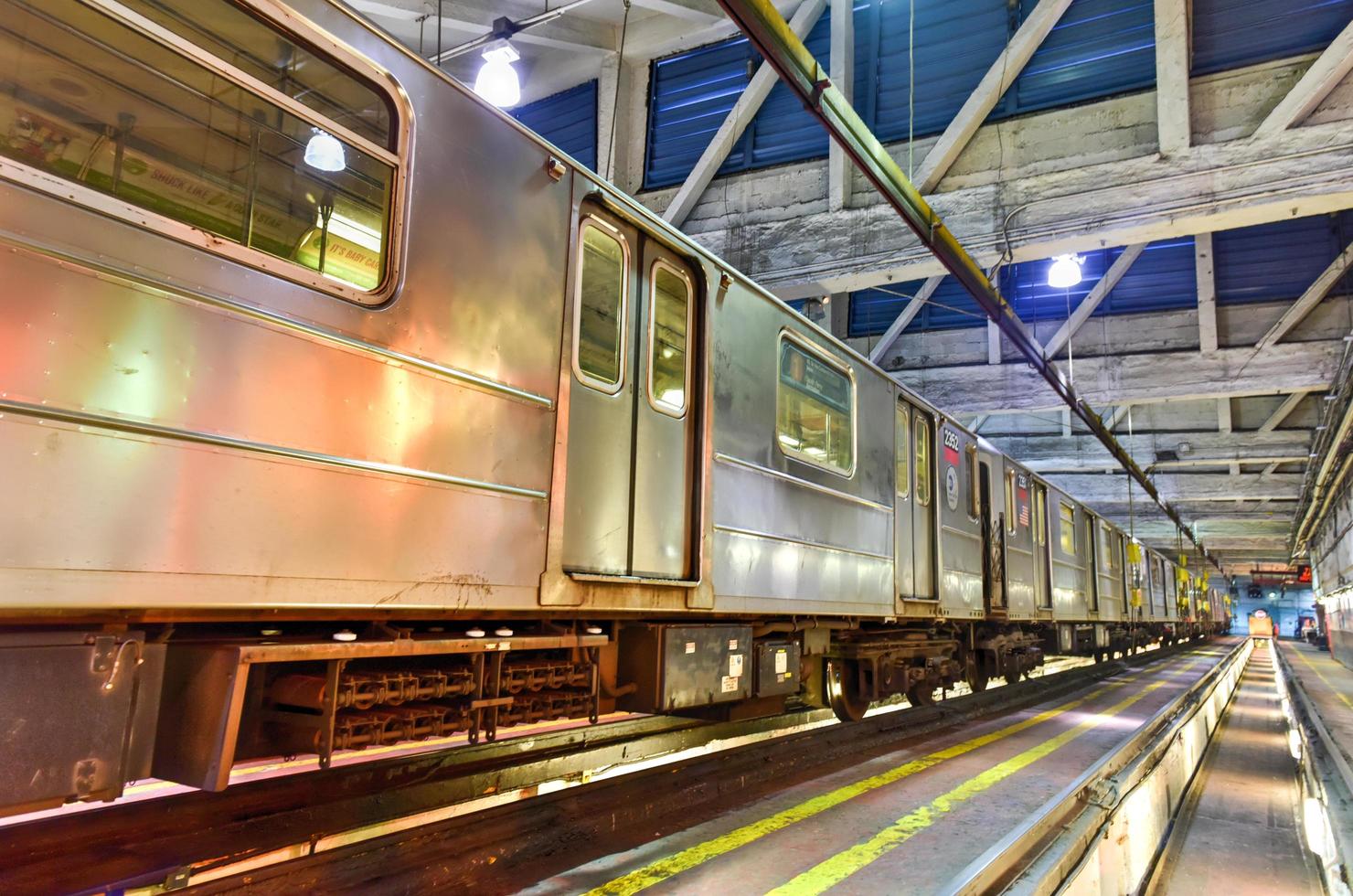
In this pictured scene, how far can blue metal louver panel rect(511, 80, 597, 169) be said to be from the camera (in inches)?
446

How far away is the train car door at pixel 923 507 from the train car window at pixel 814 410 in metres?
1.60

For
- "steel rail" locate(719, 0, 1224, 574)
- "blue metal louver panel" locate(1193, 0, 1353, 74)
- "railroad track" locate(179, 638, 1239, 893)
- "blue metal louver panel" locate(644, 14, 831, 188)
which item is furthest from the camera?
"blue metal louver panel" locate(644, 14, 831, 188)

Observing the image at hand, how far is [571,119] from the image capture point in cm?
1162

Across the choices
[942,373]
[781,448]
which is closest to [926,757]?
[781,448]

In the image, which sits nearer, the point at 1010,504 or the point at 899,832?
the point at 899,832

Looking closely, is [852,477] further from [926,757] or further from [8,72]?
[8,72]

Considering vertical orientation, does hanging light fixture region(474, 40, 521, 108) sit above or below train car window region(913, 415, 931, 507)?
above

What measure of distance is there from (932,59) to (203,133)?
361 inches

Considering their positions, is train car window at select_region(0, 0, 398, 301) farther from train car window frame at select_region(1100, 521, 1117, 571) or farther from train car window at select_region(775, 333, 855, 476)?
train car window frame at select_region(1100, 521, 1117, 571)

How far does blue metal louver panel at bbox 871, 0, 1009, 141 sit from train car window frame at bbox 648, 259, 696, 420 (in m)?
6.34

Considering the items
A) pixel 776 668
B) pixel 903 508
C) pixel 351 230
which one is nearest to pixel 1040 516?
pixel 903 508

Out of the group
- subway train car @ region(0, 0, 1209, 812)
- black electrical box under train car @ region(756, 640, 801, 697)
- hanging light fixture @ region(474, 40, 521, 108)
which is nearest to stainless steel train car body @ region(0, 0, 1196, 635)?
subway train car @ region(0, 0, 1209, 812)

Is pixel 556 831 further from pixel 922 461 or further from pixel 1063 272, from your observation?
pixel 1063 272

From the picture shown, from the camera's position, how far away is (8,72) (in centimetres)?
214
